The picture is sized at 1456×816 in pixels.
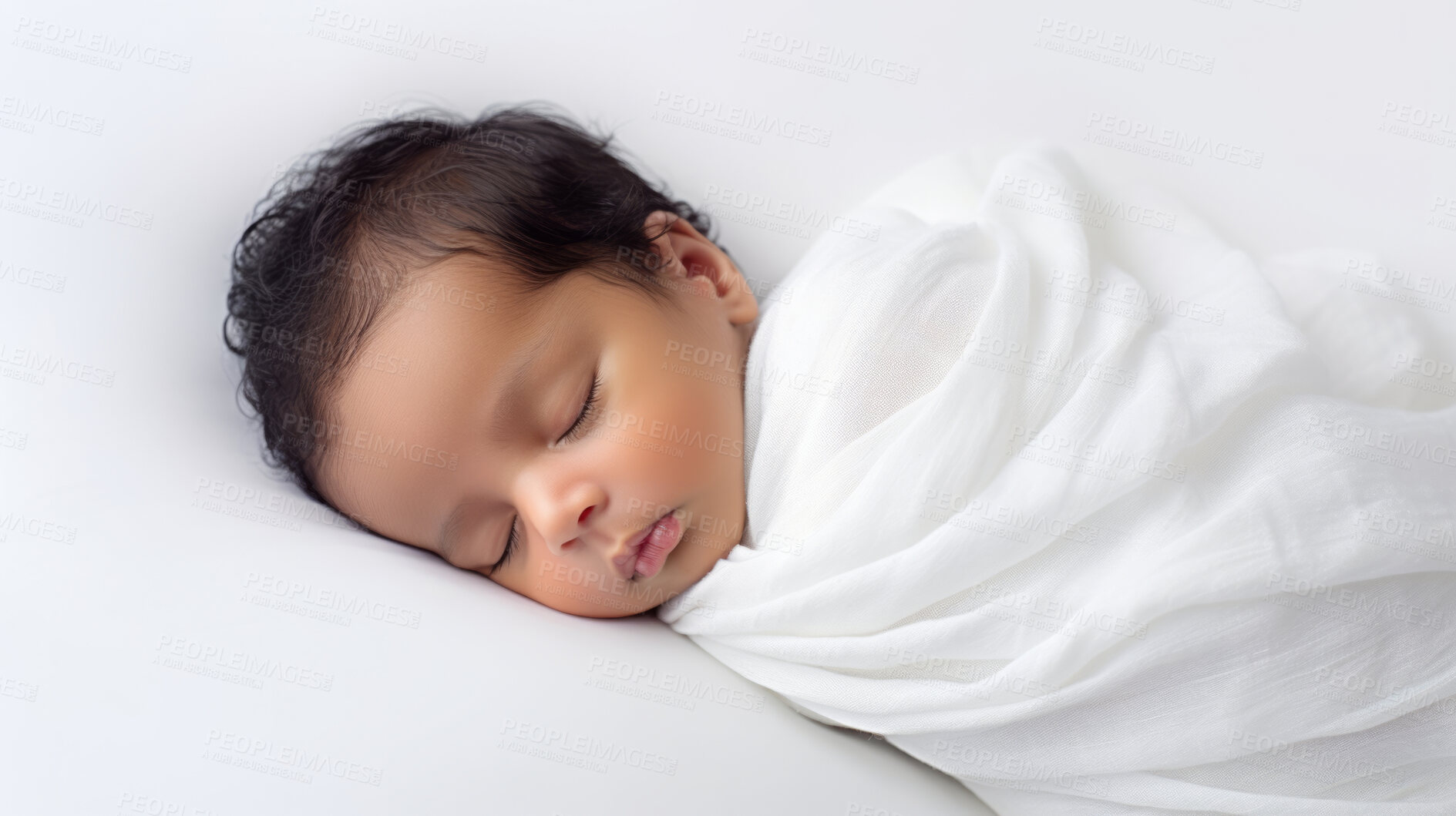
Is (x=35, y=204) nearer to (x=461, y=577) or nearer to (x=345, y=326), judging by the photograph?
(x=345, y=326)

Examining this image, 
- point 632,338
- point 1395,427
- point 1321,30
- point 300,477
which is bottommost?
point 300,477

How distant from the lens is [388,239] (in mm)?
1322

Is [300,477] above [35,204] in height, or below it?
below

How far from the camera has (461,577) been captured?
1301 mm

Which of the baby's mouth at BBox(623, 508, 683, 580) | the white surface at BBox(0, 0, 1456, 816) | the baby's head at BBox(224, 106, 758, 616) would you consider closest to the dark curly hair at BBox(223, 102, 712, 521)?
the baby's head at BBox(224, 106, 758, 616)

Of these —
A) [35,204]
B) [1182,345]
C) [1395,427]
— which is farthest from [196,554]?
[1395,427]

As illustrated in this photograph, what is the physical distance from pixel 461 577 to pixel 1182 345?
98cm

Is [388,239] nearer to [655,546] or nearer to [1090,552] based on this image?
[655,546]

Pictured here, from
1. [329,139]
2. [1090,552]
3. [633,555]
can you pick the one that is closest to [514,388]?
[633,555]

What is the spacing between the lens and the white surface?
997 mm

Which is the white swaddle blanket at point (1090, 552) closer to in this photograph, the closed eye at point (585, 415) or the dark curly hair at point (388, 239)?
the closed eye at point (585, 415)

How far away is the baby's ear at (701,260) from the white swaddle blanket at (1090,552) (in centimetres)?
20

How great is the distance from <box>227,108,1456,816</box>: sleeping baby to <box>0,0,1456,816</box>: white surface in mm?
120

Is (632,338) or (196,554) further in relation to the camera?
(632,338)
